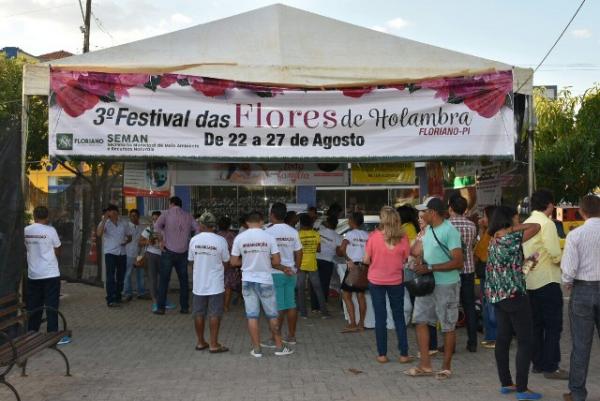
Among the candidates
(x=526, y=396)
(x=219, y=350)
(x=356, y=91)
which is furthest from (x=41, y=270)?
(x=526, y=396)

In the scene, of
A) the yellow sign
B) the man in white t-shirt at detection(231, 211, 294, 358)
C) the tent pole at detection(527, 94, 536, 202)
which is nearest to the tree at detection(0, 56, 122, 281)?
the yellow sign

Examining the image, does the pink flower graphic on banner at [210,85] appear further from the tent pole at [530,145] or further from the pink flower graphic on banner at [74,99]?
the tent pole at [530,145]

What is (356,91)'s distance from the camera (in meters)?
8.16

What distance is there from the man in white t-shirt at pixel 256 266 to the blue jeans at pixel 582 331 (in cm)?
328

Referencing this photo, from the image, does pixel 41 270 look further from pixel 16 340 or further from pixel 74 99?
pixel 74 99

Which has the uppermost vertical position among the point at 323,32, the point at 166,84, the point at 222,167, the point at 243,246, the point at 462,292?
the point at 323,32

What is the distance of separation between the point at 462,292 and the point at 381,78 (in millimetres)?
2788

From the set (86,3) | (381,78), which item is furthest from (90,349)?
(86,3)

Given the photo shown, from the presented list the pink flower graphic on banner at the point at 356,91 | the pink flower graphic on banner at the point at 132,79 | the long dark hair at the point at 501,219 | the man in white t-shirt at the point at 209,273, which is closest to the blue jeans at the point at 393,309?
the long dark hair at the point at 501,219

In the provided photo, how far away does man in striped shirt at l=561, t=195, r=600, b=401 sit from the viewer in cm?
545

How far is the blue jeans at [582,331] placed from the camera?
5.46 metres

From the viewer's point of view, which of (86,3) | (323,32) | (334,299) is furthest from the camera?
(86,3)

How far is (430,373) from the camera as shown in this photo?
666cm

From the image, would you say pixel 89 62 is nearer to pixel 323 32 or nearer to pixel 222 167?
pixel 323 32
